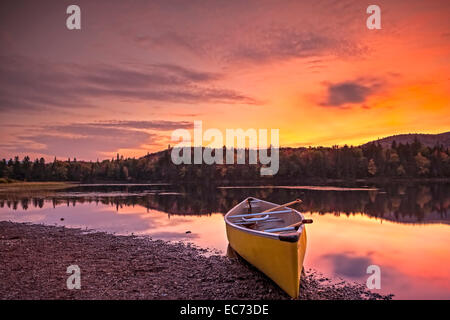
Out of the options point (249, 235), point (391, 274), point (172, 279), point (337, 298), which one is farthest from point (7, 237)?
point (391, 274)

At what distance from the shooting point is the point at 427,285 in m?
11.3

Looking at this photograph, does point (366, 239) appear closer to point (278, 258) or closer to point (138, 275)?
point (278, 258)

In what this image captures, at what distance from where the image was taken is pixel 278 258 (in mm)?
8883

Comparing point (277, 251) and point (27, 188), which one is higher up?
point (277, 251)

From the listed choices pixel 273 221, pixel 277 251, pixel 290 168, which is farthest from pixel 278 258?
pixel 290 168

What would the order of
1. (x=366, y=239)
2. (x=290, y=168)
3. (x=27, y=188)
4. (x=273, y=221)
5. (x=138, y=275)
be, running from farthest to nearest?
(x=290, y=168) → (x=27, y=188) → (x=366, y=239) → (x=273, y=221) → (x=138, y=275)

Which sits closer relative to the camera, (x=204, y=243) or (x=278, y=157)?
(x=204, y=243)

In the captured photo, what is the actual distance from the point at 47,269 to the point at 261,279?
756 cm

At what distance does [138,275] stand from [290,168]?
122 metres

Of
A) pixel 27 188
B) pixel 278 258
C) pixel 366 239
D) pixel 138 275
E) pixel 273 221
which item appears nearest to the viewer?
pixel 278 258

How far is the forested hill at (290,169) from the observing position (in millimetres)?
124625

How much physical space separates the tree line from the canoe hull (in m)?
117

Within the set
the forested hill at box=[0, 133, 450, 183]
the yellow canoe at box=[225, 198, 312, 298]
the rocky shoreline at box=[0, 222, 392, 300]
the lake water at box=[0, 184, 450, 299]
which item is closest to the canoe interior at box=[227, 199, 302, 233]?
the yellow canoe at box=[225, 198, 312, 298]
